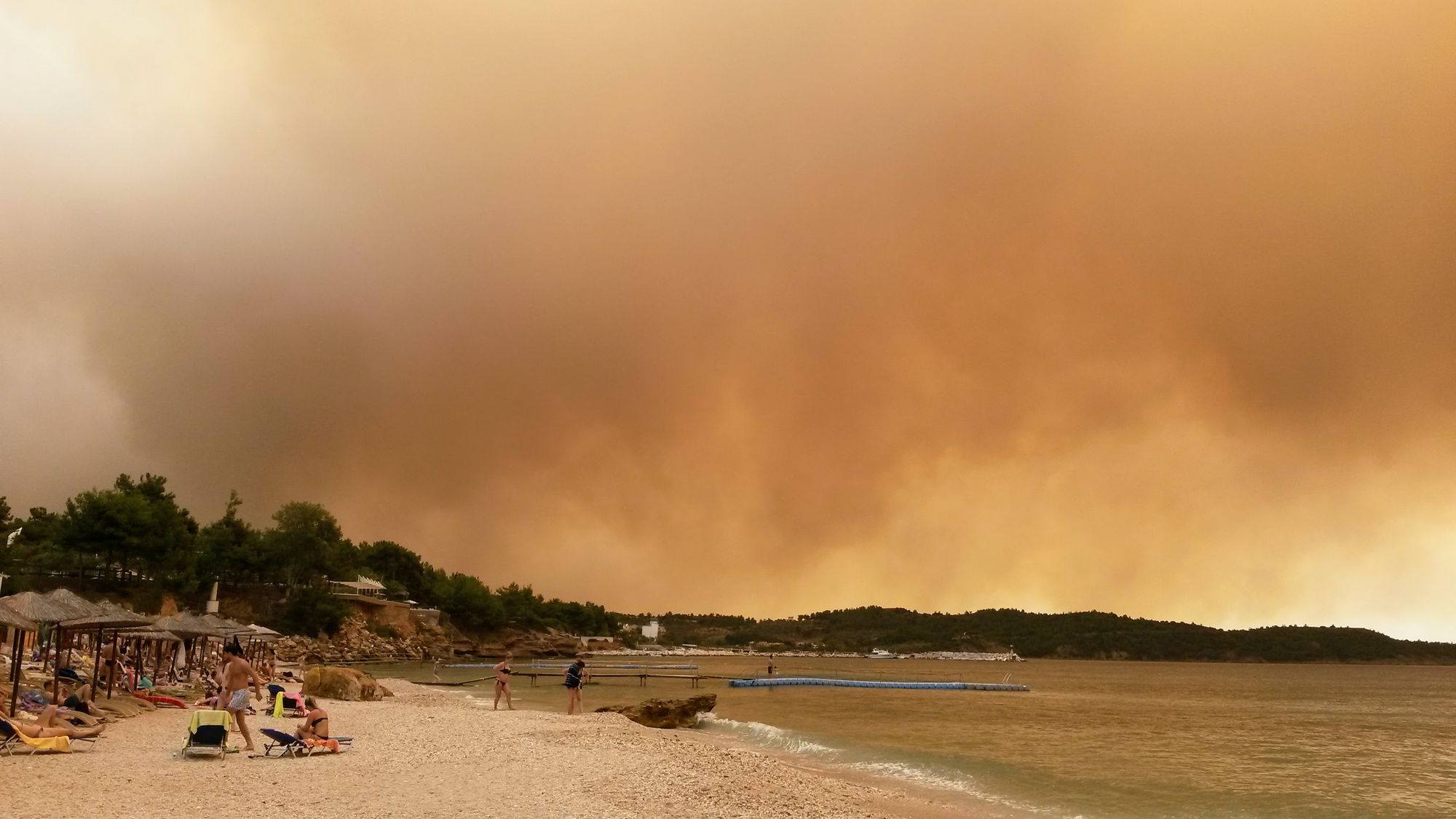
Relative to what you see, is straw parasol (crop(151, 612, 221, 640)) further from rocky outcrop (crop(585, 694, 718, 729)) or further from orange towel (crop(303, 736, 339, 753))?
rocky outcrop (crop(585, 694, 718, 729))

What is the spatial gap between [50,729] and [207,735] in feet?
9.72

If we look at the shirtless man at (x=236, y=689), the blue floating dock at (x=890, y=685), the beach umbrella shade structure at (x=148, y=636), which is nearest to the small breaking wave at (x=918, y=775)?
the shirtless man at (x=236, y=689)

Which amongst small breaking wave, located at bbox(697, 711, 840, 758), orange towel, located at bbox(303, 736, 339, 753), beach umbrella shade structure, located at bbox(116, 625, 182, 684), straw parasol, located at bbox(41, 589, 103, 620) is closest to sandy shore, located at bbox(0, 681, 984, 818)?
orange towel, located at bbox(303, 736, 339, 753)

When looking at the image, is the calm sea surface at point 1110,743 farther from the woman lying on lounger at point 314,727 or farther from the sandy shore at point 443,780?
the woman lying on lounger at point 314,727

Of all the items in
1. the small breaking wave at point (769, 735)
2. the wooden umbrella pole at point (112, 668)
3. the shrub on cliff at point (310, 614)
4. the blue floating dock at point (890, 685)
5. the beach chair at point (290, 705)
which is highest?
the wooden umbrella pole at point (112, 668)

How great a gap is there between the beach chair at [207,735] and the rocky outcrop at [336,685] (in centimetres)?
1637

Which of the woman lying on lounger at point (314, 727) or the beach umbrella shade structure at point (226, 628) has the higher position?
the beach umbrella shade structure at point (226, 628)

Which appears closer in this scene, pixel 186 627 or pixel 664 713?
pixel 186 627

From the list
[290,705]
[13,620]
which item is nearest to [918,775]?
[290,705]

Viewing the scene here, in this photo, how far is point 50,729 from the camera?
1497 cm

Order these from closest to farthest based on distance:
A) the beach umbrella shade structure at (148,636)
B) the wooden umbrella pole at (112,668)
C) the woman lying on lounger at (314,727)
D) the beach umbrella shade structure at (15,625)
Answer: the beach umbrella shade structure at (15,625)
the woman lying on lounger at (314,727)
the wooden umbrella pole at (112,668)
the beach umbrella shade structure at (148,636)

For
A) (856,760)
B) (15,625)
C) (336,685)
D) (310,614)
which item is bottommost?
(310,614)

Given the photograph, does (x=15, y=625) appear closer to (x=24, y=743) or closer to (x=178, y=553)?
(x=24, y=743)

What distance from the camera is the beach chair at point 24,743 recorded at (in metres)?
13.8
